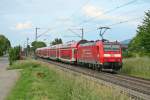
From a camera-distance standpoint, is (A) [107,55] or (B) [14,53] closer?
(A) [107,55]

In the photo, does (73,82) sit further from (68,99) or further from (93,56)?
(93,56)

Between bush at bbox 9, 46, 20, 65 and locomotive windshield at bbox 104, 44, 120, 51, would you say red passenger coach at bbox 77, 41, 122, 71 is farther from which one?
bush at bbox 9, 46, 20, 65

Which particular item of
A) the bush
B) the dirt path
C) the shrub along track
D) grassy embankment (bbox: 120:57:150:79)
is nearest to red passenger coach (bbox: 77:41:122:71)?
grassy embankment (bbox: 120:57:150:79)

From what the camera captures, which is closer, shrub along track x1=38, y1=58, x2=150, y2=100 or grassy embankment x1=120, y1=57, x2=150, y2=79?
shrub along track x1=38, y1=58, x2=150, y2=100

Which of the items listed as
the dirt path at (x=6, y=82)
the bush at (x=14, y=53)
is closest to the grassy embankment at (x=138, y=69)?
the dirt path at (x=6, y=82)

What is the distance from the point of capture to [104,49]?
123 ft

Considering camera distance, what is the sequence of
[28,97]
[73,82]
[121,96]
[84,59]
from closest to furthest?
[121,96]
[28,97]
[73,82]
[84,59]

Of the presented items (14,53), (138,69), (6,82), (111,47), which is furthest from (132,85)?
(14,53)

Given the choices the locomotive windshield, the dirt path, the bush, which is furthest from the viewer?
the bush

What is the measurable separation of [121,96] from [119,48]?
24448mm

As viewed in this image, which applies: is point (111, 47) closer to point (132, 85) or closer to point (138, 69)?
point (138, 69)

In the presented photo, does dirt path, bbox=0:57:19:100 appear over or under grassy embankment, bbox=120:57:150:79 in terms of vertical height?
under

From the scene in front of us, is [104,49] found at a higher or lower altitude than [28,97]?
higher

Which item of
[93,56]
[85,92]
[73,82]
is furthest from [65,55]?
[85,92]
